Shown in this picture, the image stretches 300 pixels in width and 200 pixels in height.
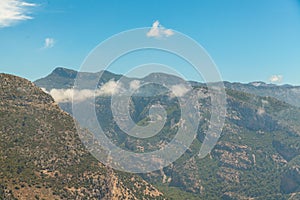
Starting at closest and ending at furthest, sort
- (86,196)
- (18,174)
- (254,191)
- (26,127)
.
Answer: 1. (18,174)
2. (86,196)
3. (26,127)
4. (254,191)

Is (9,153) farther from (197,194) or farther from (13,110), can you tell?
(197,194)

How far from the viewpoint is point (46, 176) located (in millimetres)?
85000

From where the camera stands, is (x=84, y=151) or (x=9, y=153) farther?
(x=84, y=151)

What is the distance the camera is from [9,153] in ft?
282

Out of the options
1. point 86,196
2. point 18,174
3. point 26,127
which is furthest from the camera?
point 26,127

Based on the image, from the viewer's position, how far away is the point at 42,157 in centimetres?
8844

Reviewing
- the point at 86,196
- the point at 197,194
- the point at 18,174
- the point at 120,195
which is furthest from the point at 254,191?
the point at 18,174

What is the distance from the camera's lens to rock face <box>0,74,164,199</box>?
267 feet

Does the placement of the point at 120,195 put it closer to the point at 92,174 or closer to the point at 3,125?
the point at 92,174

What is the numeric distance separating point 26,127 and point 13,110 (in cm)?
→ 693

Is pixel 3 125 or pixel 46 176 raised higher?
pixel 3 125

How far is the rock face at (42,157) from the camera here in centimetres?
8129

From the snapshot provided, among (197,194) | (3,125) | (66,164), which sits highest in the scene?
(3,125)

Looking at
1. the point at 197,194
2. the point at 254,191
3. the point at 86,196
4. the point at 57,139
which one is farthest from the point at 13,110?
the point at 254,191
